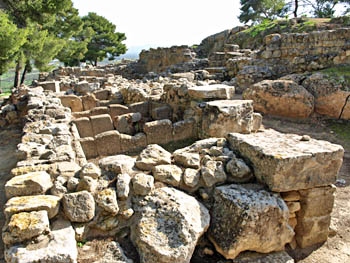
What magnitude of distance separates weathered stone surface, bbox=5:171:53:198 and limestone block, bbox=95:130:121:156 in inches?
117

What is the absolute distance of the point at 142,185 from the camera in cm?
302

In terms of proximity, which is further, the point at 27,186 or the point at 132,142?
the point at 132,142

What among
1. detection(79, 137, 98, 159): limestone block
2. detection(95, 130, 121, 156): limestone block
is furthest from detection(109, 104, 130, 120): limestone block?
detection(79, 137, 98, 159): limestone block

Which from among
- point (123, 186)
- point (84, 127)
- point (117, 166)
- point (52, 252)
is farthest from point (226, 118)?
point (52, 252)

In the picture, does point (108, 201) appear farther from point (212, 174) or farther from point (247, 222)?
point (247, 222)

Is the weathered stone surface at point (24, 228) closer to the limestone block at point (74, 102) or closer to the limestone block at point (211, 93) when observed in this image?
the limestone block at point (211, 93)

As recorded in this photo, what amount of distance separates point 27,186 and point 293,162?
8.85 ft

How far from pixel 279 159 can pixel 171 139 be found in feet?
12.5

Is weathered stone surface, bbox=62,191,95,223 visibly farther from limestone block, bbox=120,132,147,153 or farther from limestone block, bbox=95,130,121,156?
limestone block, bbox=120,132,147,153

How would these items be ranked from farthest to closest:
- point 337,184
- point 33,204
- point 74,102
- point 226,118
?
point 74,102 → point 226,118 → point 337,184 → point 33,204

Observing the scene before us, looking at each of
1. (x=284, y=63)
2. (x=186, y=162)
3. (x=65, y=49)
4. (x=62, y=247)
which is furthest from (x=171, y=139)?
(x=65, y=49)

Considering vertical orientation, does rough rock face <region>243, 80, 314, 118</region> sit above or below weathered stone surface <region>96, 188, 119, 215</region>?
below

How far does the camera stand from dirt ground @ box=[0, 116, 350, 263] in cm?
339

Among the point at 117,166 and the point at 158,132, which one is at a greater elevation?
the point at 117,166
